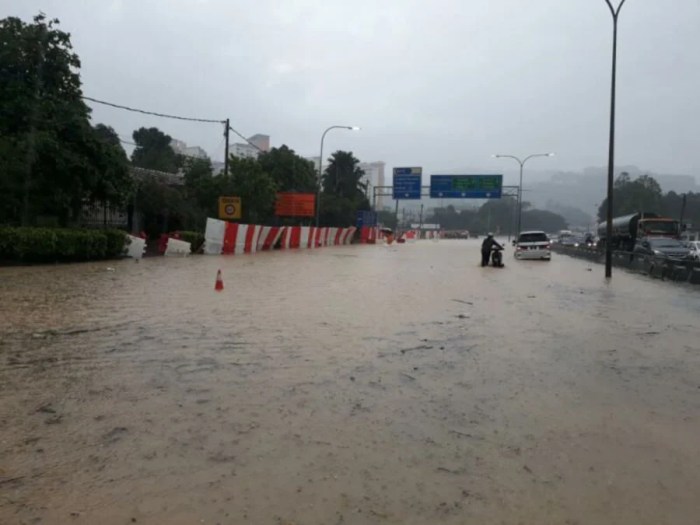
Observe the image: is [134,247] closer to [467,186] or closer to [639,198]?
[467,186]

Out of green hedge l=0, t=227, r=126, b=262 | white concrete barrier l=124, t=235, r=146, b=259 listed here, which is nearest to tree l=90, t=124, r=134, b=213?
white concrete barrier l=124, t=235, r=146, b=259

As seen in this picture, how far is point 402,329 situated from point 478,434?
169 inches

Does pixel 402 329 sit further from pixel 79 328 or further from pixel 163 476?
pixel 163 476

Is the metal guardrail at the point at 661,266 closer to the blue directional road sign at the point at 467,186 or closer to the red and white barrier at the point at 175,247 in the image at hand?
the red and white barrier at the point at 175,247

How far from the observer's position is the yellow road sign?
3322 cm

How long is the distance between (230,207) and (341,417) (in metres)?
29.6

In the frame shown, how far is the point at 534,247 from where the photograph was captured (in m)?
29.9

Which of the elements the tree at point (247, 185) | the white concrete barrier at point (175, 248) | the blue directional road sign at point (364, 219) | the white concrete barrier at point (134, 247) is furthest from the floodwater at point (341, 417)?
the blue directional road sign at point (364, 219)

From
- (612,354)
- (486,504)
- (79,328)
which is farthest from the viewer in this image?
(79,328)

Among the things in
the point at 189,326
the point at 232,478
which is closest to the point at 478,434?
the point at 232,478

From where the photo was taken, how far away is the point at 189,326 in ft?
27.8

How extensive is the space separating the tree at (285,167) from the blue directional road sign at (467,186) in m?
11.6

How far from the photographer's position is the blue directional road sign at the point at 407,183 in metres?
54.5

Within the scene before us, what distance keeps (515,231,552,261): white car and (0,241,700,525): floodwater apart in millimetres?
20020
